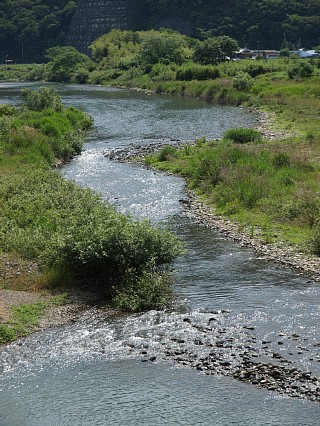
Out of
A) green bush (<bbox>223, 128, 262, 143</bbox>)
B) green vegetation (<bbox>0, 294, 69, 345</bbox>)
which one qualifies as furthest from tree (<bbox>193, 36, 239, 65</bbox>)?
green vegetation (<bbox>0, 294, 69, 345</bbox>)

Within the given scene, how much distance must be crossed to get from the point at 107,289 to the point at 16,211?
786 centimetres

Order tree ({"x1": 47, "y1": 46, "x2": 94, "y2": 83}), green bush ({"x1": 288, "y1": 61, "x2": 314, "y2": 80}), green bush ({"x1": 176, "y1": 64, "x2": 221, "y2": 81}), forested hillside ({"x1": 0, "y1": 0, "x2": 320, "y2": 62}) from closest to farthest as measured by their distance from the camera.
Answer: green bush ({"x1": 288, "y1": 61, "x2": 314, "y2": 80}) < green bush ({"x1": 176, "y1": 64, "x2": 221, "y2": 81}) < tree ({"x1": 47, "y1": 46, "x2": 94, "y2": 83}) < forested hillside ({"x1": 0, "y1": 0, "x2": 320, "y2": 62})

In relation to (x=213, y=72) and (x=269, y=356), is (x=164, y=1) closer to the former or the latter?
(x=213, y=72)

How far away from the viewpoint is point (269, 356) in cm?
1791

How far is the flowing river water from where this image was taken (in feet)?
51.3

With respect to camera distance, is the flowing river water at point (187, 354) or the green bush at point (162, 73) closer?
the flowing river water at point (187, 354)

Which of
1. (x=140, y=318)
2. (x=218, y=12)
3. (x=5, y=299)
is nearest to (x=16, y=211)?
(x=5, y=299)

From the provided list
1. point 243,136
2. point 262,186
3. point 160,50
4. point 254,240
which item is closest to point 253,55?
→ point 160,50

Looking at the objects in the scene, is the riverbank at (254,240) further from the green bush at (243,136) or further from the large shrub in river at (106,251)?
the green bush at (243,136)

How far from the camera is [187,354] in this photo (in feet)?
59.6

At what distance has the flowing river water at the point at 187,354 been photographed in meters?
15.6

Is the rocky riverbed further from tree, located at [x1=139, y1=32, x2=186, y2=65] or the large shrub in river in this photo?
tree, located at [x1=139, y1=32, x2=186, y2=65]

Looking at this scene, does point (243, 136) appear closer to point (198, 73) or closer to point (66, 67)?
point (198, 73)

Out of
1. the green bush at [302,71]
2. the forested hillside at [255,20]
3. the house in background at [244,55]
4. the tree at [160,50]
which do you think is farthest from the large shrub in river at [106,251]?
the forested hillside at [255,20]
